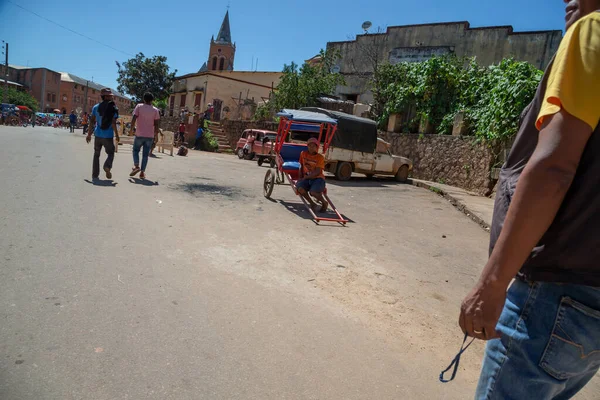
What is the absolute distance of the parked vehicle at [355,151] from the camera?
48.1 ft

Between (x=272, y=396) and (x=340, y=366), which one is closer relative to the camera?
(x=272, y=396)

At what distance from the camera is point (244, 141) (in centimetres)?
2350

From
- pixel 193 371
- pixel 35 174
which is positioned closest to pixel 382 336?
pixel 193 371

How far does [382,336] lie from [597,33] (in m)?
2.62

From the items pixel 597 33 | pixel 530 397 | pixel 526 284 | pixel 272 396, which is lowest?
pixel 272 396

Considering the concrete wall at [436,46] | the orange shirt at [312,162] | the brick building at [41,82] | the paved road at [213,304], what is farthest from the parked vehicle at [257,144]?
the brick building at [41,82]

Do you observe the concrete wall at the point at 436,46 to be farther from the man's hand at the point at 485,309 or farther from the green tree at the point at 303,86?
the man's hand at the point at 485,309

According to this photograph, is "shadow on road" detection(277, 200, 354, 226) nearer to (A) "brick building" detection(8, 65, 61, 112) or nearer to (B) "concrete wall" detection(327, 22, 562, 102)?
(B) "concrete wall" detection(327, 22, 562, 102)

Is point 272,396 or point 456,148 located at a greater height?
point 456,148

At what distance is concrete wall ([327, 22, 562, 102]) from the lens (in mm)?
22736

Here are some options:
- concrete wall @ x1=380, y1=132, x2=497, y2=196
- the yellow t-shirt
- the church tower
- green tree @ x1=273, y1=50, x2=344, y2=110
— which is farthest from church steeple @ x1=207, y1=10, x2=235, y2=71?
the yellow t-shirt

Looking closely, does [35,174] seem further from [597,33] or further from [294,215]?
[597,33]

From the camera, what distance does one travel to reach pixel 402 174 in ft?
55.9

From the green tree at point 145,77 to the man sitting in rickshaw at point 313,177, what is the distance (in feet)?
161
